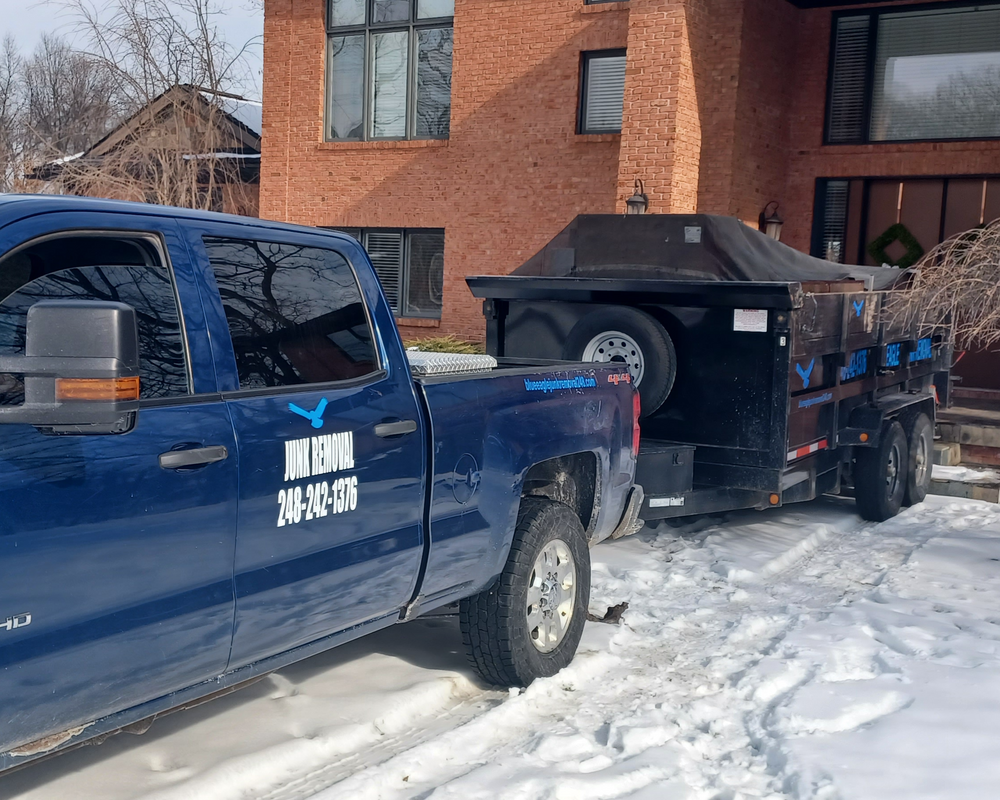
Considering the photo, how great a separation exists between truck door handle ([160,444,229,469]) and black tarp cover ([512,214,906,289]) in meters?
5.52

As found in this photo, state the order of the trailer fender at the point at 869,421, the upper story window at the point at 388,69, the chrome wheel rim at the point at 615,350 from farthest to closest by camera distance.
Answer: the upper story window at the point at 388,69 < the trailer fender at the point at 869,421 < the chrome wheel rim at the point at 615,350

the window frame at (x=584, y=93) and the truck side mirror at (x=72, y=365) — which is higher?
the window frame at (x=584, y=93)

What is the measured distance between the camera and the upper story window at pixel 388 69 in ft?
60.1

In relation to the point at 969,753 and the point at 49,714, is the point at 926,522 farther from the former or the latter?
the point at 49,714

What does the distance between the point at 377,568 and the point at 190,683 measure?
0.88 meters

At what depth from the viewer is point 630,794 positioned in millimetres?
4125

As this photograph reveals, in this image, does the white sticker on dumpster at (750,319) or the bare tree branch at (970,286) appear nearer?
the white sticker on dumpster at (750,319)

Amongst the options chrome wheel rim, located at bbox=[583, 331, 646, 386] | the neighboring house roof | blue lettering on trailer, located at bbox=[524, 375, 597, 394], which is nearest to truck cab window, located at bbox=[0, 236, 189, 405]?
blue lettering on trailer, located at bbox=[524, 375, 597, 394]

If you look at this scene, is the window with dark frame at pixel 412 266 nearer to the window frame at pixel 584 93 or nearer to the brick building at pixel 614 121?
the brick building at pixel 614 121

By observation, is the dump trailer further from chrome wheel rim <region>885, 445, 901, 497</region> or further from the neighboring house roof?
the neighboring house roof

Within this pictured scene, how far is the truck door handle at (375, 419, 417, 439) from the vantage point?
422 centimetres

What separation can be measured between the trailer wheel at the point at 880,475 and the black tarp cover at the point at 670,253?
1.42 m

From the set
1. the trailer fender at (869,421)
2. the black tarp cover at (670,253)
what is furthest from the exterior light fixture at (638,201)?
the trailer fender at (869,421)

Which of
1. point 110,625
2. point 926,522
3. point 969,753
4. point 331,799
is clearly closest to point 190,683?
point 110,625
